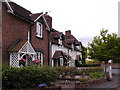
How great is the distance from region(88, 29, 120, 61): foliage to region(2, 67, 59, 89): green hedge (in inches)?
510

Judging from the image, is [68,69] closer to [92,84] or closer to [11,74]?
[92,84]

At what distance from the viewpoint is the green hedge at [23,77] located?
7.70 m

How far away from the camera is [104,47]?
20531mm

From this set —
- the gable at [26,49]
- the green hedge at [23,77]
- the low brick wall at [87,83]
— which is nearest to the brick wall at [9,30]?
the gable at [26,49]

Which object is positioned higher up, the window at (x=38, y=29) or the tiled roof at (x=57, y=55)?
the window at (x=38, y=29)

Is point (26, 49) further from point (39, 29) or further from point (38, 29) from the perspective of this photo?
point (39, 29)

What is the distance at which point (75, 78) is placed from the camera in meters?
15.6

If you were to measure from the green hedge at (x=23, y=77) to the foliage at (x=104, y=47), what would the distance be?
12.9 m

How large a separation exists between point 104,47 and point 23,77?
48.4ft

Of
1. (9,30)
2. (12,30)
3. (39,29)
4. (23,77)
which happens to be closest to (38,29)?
(39,29)

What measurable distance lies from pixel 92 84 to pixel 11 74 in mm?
6932

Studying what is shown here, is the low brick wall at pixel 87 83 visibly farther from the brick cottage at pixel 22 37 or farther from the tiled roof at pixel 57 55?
the tiled roof at pixel 57 55

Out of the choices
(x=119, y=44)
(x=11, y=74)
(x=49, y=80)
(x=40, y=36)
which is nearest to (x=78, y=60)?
(x=119, y=44)

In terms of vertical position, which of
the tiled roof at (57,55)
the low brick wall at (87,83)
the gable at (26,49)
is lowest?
the low brick wall at (87,83)
